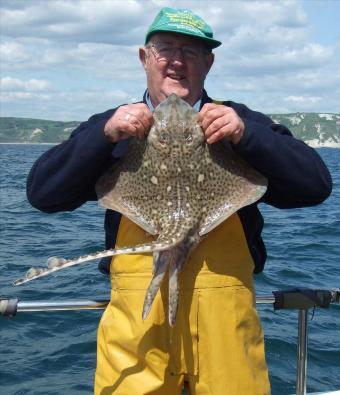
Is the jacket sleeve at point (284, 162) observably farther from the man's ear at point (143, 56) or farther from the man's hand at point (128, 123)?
the man's ear at point (143, 56)

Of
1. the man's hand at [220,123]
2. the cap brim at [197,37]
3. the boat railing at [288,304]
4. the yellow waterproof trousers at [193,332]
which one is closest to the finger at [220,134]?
the man's hand at [220,123]

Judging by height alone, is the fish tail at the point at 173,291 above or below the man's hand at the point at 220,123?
below

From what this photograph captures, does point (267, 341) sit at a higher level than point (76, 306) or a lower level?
lower

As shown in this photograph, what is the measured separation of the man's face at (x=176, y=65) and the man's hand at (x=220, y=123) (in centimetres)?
35

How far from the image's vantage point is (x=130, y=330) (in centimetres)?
353

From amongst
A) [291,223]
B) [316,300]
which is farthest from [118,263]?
[291,223]

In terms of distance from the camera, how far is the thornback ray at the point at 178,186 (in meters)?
3.42

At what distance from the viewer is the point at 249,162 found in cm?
354

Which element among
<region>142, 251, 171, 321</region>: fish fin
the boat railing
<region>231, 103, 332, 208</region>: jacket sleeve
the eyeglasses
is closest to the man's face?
the eyeglasses

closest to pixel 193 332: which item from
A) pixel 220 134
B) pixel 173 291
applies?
pixel 173 291

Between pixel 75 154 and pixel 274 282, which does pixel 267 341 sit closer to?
pixel 274 282

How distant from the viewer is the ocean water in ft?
24.2

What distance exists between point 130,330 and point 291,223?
1759cm

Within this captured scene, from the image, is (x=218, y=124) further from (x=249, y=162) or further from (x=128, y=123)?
(x=128, y=123)
